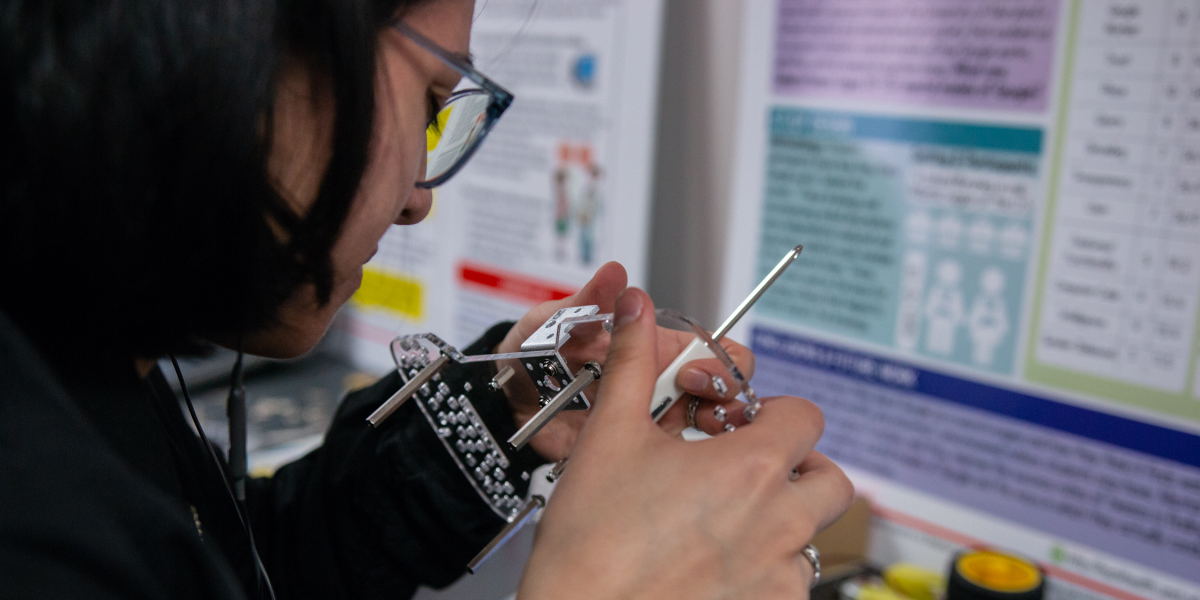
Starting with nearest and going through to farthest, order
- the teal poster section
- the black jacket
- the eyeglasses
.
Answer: the black jacket, the eyeglasses, the teal poster section

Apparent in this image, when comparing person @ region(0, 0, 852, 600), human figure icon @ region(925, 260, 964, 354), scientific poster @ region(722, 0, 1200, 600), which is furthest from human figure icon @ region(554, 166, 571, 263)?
person @ region(0, 0, 852, 600)

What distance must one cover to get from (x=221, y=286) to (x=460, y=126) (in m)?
0.25

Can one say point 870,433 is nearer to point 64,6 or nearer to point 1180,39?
point 1180,39

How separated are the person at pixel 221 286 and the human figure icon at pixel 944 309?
2.00ft

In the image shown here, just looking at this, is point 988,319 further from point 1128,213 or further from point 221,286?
point 221,286

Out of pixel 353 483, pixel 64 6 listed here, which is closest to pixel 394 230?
pixel 353 483

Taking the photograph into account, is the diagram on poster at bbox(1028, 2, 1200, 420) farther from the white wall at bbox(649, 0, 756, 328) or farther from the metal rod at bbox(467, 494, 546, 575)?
the metal rod at bbox(467, 494, 546, 575)

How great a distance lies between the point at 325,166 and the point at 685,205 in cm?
91

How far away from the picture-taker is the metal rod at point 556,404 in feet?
1.72

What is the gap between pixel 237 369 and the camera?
684mm

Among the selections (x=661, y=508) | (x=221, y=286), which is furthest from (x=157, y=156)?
(x=661, y=508)

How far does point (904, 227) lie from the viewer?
1.08 meters

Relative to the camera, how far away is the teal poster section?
3.29ft

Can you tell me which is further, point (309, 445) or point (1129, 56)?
point (309, 445)
